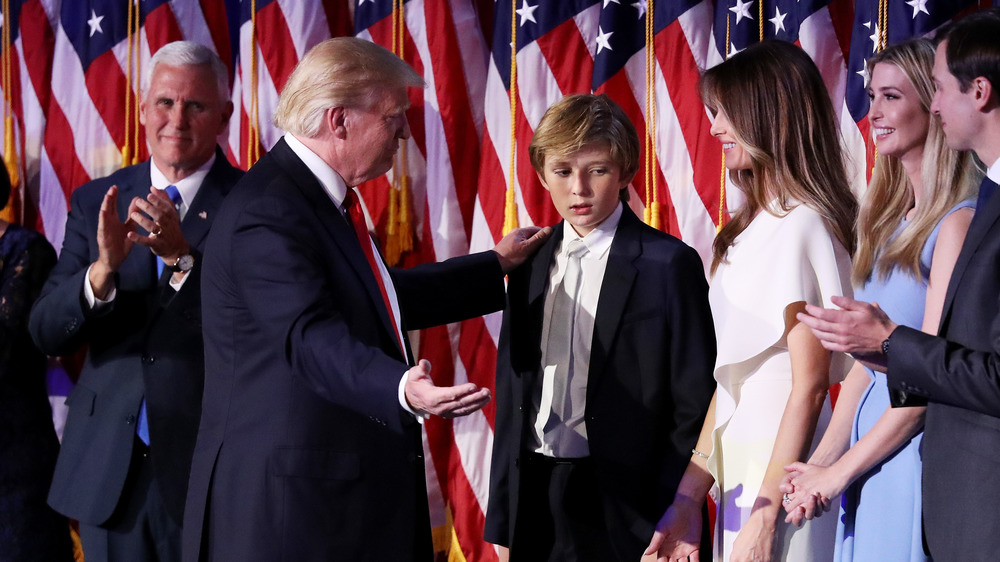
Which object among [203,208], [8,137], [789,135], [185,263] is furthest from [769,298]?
[8,137]

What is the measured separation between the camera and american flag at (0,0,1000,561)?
320cm

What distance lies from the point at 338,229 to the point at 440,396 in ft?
1.57

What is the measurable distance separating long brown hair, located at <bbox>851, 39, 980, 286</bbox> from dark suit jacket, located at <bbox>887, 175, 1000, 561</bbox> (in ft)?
0.86

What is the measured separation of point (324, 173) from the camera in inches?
82.7

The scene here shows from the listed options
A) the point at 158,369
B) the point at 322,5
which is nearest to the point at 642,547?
the point at 158,369

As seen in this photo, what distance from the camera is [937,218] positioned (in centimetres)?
198

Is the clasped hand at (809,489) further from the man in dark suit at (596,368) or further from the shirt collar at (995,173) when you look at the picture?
the shirt collar at (995,173)

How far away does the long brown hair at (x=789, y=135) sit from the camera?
6.94 ft

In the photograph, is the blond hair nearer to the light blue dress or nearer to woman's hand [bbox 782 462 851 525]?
the light blue dress

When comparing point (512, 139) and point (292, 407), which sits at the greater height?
point (512, 139)

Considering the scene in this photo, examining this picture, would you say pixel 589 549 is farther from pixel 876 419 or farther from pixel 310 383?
pixel 310 383

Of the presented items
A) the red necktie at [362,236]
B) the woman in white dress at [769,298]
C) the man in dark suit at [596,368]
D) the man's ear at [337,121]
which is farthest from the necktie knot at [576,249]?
the man's ear at [337,121]

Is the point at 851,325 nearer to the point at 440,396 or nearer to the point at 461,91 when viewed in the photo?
the point at 440,396

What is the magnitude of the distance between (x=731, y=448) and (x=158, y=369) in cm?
152
